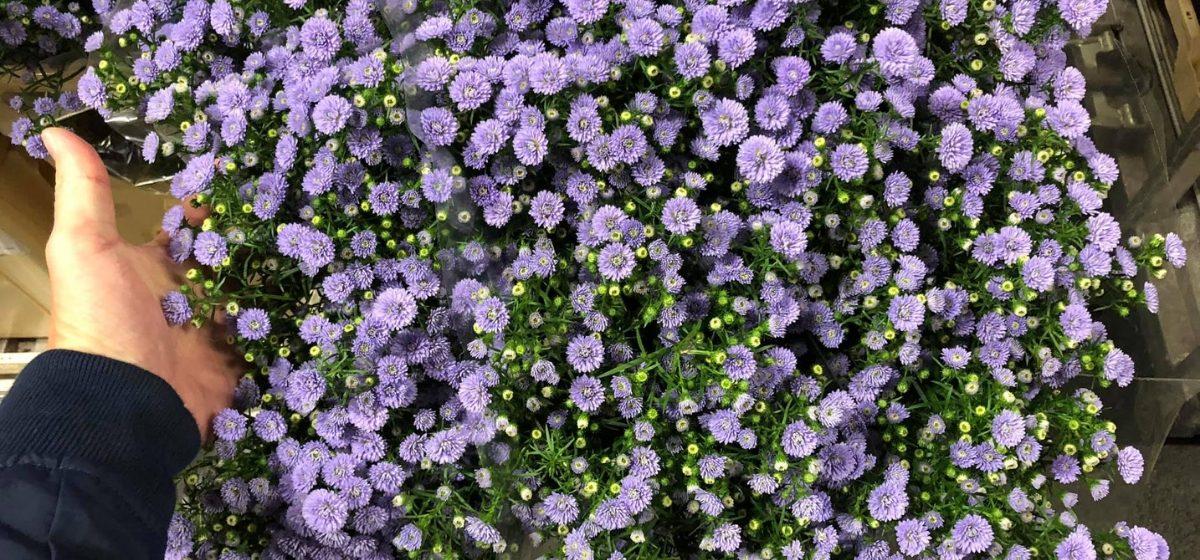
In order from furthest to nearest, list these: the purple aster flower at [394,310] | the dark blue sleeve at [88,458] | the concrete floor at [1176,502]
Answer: the concrete floor at [1176,502] < the purple aster flower at [394,310] < the dark blue sleeve at [88,458]

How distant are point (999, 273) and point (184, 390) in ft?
3.10

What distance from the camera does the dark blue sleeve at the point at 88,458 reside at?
2.44ft

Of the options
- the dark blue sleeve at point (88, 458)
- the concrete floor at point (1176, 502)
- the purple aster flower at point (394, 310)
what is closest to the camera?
the dark blue sleeve at point (88, 458)

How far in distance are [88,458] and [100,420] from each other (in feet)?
0.16

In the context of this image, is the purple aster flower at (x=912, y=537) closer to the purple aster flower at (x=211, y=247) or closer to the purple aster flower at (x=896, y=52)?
the purple aster flower at (x=896, y=52)

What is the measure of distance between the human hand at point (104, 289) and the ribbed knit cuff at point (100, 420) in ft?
0.12

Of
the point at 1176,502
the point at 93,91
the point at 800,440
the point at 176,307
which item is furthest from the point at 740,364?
the point at 1176,502

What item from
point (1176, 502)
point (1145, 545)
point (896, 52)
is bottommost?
point (1176, 502)

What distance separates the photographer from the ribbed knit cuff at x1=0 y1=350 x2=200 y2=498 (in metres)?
0.79

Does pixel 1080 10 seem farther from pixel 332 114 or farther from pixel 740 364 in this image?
pixel 332 114

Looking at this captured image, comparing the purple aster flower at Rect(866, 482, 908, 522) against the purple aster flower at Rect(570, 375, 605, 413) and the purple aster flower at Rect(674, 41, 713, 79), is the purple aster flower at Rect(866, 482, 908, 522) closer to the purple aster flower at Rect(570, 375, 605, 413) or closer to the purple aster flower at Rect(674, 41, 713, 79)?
the purple aster flower at Rect(570, 375, 605, 413)

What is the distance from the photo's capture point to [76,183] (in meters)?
0.94

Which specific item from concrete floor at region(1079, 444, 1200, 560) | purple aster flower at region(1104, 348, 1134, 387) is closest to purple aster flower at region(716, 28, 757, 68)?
purple aster flower at region(1104, 348, 1134, 387)

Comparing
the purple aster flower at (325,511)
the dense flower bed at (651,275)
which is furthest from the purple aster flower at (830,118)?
the purple aster flower at (325,511)
